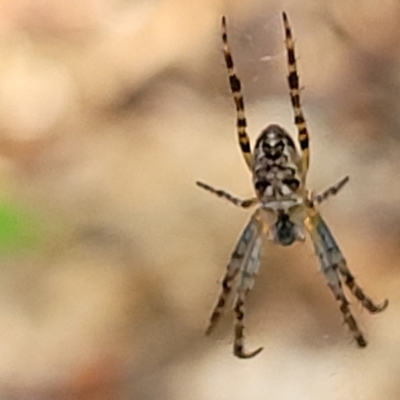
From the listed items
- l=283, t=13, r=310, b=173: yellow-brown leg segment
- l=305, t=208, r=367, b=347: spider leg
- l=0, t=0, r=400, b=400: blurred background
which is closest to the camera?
l=283, t=13, r=310, b=173: yellow-brown leg segment

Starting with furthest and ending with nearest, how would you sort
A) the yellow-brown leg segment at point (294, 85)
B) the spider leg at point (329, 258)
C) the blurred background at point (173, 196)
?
the blurred background at point (173, 196) < the spider leg at point (329, 258) < the yellow-brown leg segment at point (294, 85)

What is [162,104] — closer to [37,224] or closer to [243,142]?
[37,224]

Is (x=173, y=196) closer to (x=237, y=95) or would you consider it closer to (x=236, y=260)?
(x=236, y=260)

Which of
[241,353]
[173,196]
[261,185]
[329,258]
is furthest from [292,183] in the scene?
[173,196]

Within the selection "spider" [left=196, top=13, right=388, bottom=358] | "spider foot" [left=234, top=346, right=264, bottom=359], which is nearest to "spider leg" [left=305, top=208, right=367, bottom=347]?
"spider" [left=196, top=13, right=388, bottom=358]

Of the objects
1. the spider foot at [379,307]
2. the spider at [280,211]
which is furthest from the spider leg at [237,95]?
the spider foot at [379,307]

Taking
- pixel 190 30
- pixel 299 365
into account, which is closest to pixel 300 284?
pixel 299 365

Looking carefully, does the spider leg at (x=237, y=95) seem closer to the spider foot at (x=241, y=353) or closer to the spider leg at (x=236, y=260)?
the spider leg at (x=236, y=260)

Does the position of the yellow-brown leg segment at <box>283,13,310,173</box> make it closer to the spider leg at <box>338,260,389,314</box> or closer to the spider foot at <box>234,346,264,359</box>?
the spider leg at <box>338,260,389,314</box>
